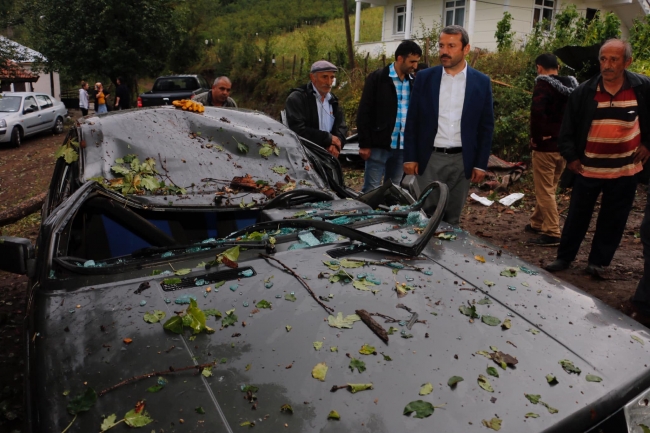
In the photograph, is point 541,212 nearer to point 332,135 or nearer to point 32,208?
point 332,135

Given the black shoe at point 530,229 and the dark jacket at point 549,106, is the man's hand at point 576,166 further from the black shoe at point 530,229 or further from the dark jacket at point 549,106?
the black shoe at point 530,229

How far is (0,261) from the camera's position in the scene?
2.10 m

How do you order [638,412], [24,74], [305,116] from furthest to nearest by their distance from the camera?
[24,74] < [305,116] < [638,412]

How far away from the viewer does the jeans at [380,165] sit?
5.18m

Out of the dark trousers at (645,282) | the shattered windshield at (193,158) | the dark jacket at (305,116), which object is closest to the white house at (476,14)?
the dark jacket at (305,116)

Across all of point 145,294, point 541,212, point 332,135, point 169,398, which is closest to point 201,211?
point 145,294

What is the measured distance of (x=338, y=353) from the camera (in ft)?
5.05

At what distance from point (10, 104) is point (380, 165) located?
15359 mm

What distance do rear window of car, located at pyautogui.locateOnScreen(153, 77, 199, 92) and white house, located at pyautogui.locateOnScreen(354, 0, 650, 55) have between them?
723cm

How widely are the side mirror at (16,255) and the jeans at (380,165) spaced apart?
3.50 m

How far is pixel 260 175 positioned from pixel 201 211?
53 centimetres

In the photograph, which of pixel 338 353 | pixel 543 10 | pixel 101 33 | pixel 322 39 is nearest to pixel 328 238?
pixel 338 353

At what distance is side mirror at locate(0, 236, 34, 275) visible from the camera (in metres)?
2.05

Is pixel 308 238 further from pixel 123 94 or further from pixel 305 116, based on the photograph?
pixel 123 94
